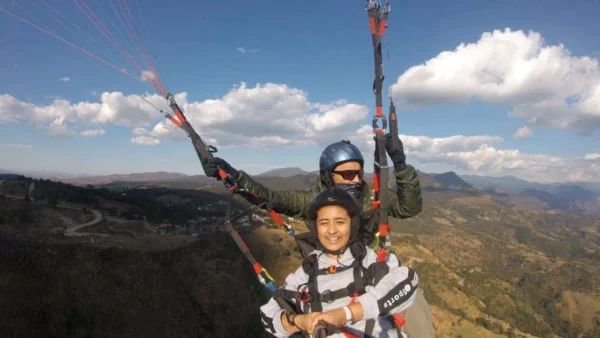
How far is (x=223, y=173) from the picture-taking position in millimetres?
6141

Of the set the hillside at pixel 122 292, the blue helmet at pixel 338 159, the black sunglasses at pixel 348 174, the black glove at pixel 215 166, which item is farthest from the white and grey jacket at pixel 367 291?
the hillside at pixel 122 292

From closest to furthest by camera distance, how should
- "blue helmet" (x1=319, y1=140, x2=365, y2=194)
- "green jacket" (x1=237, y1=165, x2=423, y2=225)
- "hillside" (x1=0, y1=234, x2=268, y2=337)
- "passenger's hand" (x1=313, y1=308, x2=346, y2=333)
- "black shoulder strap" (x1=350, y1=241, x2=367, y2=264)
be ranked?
"passenger's hand" (x1=313, y1=308, x2=346, y2=333)
"black shoulder strap" (x1=350, y1=241, x2=367, y2=264)
"green jacket" (x1=237, y1=165, x2=423, y2=225)
"blue helmet" (x1=319, y1=140, x2=365, y2=194)
"hillside" (x1=0, y1=234, x2=268, y2=337)

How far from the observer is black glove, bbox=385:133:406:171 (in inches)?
195

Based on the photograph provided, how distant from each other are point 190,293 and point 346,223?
116ft

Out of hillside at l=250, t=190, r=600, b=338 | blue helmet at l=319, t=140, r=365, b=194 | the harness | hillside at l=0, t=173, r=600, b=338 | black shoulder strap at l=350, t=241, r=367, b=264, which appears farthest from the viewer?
hillside at l=250, t=190, r=600, b=338


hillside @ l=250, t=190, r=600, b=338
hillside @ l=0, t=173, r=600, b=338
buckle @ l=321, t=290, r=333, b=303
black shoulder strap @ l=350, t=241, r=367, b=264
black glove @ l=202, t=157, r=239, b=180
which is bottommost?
hillside @ l=250, t=190, r=600, b=338

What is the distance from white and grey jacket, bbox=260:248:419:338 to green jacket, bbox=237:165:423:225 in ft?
3.36

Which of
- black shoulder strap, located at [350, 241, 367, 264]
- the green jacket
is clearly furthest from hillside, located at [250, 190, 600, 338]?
black shoulder strap, located at [350, 241, 367, 264]

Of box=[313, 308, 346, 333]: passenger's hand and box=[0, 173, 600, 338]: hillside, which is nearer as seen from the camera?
box=[313, 308, 346, 333]: passenger's hand

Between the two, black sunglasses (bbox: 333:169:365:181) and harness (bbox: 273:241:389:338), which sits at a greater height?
black sunglasses (bbox: 333:169:365:181)

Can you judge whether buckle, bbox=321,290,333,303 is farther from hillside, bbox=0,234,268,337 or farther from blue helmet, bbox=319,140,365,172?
hillside, bbox=0,234,268,337

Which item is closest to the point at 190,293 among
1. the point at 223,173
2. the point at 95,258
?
the point at 95,258

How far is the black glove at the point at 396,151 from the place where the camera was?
4945 millimetres

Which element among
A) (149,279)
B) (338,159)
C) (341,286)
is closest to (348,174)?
(338,159)
